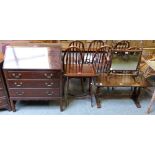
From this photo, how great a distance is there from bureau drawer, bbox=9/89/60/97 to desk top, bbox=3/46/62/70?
38 centimetres

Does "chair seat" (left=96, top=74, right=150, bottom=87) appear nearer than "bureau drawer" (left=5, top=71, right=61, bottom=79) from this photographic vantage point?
No

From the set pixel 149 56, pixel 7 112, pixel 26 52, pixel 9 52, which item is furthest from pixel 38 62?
pixel 149 56

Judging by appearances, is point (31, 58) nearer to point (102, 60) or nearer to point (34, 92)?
point (34, 92)

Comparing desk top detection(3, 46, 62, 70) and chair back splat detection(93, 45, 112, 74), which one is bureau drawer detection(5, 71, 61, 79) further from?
chair back splat detection(93, 45, 112, 74)

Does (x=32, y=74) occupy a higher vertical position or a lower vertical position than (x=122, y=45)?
lower

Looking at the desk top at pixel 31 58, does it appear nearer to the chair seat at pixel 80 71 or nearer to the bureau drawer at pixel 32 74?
the bureau drawer at pixel 32 74

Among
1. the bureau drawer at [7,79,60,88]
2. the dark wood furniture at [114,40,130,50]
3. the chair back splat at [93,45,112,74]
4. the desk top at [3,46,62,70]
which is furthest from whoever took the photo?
the chair back splat at [93,45,112,74]

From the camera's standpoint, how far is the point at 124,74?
2.85 meters

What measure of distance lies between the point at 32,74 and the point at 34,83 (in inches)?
6.0

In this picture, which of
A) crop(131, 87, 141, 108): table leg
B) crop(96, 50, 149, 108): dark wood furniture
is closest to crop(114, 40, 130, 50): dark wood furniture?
crop(96, 50, 149, 108): dark wood furniture

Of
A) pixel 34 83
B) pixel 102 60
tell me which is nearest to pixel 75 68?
pixel 102 60

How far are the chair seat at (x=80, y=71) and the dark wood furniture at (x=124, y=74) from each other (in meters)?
0.20

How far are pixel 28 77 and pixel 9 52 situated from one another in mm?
421

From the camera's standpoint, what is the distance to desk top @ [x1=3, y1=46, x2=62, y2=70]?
2.20 meters
